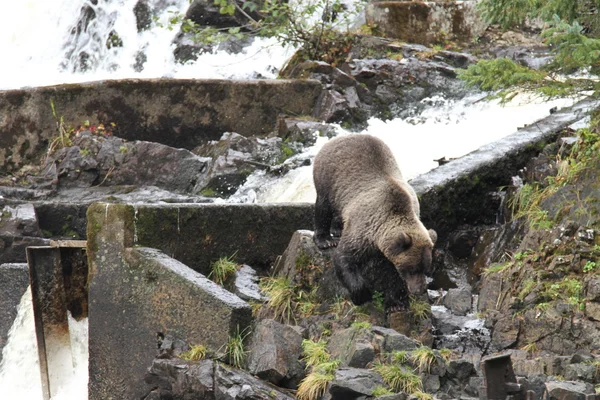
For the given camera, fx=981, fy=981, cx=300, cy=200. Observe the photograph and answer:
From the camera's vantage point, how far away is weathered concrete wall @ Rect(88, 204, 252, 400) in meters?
8.71

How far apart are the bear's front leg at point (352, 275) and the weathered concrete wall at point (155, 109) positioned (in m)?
7.54

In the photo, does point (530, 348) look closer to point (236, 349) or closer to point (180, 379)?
point (236, 349)

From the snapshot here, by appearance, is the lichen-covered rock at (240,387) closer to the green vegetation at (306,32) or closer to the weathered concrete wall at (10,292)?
the weathered concrete wall at (10,292)

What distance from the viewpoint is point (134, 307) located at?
943 centimetres

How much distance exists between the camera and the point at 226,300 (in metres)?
8.64

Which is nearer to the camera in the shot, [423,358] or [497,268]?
[423,358]

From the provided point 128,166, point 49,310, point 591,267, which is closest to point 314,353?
point 591,267

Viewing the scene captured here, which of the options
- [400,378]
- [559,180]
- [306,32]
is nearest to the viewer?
[400,378]

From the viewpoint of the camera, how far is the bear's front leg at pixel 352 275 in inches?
349

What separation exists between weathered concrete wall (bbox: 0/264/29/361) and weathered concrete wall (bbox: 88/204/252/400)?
184 centimetres

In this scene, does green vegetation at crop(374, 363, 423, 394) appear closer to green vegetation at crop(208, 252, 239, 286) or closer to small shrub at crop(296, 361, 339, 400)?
small shrub at crop(296, 361, 339, 400)

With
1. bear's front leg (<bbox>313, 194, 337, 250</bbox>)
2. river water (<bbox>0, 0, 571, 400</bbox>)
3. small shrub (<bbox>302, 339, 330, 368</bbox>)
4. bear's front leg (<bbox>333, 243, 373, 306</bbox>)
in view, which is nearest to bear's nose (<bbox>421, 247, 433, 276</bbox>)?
bear's front leg (<bbox>333, 243, 373, 306</bbox>)

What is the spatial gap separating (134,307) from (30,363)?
7.54 ft

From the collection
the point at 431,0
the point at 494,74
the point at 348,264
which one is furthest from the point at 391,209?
the point at 431,0
